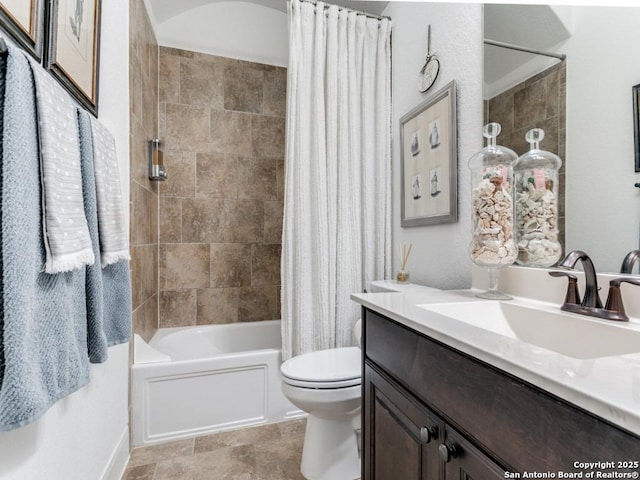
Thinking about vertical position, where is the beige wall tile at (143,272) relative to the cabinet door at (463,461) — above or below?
above

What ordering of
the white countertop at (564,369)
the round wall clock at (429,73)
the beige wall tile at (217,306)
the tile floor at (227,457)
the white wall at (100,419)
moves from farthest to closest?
the beige wall tile at (217,306) < the round wall clock at (429,73) < the tile floor at (227,457) < the white wall at (100,419) < the white countertop at (564,369)

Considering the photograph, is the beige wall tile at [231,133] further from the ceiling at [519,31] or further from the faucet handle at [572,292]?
the faucet handle at [572,292]

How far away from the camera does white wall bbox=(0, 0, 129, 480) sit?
796mm

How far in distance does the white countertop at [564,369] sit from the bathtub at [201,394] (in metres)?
1.38

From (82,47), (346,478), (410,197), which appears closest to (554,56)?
(410,197)

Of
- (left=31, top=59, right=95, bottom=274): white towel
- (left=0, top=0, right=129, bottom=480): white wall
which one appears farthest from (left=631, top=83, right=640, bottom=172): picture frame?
(left=0, top=0, right=129, bottom=480): white wall

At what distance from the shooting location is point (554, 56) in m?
1.06

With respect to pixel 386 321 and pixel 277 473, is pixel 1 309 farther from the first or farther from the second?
pixel 277 473

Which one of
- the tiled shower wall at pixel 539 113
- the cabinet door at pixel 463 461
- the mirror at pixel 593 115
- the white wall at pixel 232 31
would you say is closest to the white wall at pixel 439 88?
the tiled shower wall at pixel 539 113

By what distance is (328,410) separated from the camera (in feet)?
4.39

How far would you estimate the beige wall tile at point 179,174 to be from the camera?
2396 millimetres

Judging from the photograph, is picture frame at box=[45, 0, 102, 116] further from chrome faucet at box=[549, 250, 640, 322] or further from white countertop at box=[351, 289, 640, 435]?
chrome faucet at box=[549, 250, 640, 322]

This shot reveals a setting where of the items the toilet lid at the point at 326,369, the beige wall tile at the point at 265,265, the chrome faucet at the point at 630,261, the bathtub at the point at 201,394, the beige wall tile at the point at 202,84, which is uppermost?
the beige wall tile at the point at 202,84

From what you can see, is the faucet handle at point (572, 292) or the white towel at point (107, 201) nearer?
the faucet handle at point (572, 292)
